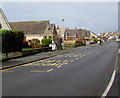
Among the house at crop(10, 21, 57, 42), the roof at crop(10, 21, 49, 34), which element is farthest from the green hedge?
the roof at crop(10, 21, 49, 34)

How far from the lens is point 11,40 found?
18578mm

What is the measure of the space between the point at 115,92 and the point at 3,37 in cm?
1280

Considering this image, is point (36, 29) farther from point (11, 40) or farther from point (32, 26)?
point (11, 40)

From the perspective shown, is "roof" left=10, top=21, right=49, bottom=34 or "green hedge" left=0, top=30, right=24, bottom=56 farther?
"roof" left=10, top=21, right=49, bottom=34

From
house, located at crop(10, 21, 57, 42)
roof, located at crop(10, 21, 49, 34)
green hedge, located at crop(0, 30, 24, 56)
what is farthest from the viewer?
roof, located at crop(10, 21, 49, 34)

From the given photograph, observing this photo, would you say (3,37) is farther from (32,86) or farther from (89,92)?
(89,92)

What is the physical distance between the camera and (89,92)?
6.52m

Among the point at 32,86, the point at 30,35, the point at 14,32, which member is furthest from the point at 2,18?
the point at 32,86

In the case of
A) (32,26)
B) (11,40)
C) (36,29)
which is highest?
(32,26)

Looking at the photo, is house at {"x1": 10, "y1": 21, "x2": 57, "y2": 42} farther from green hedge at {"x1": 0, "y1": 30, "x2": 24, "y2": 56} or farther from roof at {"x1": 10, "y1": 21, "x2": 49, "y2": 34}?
green hedge at {"x1": 0, "y1": 30, "x2": 24, "y2": 56}

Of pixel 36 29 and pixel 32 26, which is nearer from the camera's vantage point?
pixel 36 29

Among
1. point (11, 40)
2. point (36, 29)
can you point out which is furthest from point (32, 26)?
point (11, 40)

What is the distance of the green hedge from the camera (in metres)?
17.4

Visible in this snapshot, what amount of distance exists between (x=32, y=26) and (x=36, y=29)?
238cm
